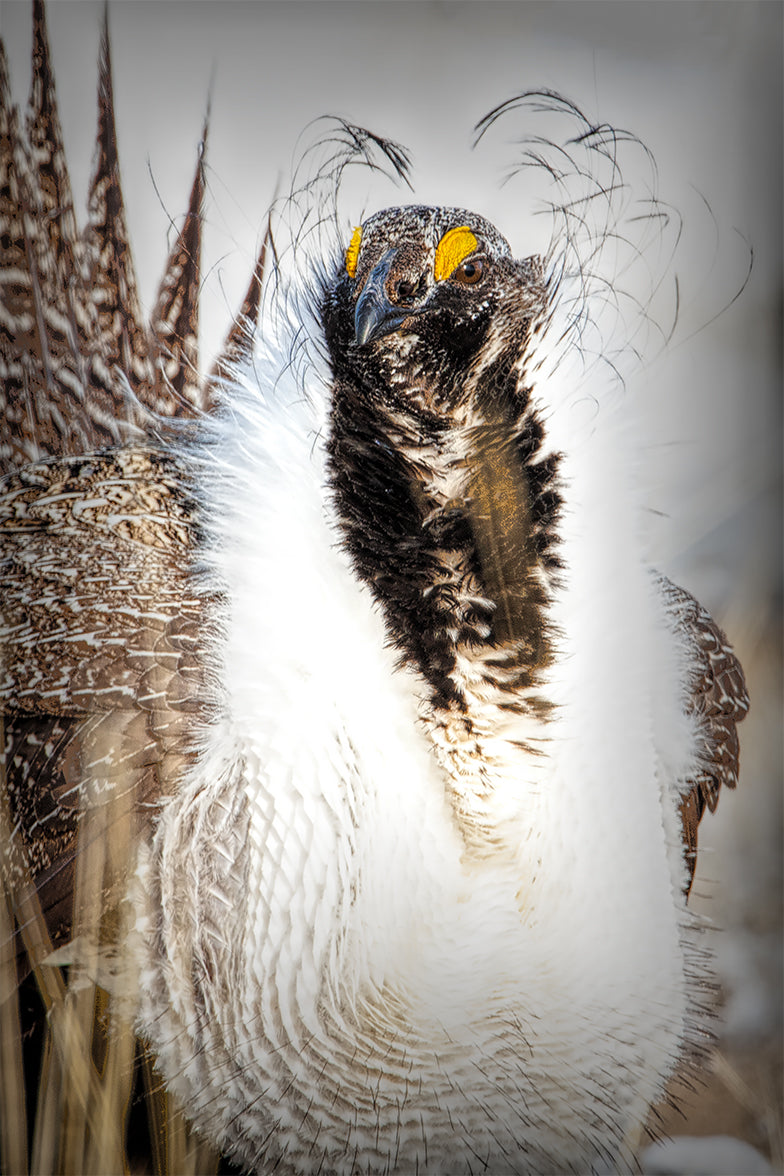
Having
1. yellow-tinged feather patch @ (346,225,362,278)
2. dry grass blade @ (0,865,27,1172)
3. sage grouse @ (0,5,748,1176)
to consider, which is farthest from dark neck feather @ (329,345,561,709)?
dry grass blade @ (0,865,27,1172)

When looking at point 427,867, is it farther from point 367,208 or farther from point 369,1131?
point 367,208

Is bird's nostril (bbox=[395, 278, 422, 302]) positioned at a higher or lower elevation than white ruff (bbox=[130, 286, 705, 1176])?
higher

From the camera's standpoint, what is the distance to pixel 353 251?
93 centimetres

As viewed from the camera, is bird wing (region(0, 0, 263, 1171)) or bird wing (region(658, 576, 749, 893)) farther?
bird wing (region(658, 576, 749, 893))

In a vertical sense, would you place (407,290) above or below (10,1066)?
above

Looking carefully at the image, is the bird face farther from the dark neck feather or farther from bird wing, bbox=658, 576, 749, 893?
bird wing, bbox=658, 576, 749, 893

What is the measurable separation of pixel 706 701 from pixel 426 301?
55 centimetres

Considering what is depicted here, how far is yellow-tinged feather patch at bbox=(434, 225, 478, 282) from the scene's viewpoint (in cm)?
89

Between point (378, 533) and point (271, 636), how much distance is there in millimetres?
158

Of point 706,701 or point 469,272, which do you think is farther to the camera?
point 706,701

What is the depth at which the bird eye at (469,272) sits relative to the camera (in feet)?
2.95

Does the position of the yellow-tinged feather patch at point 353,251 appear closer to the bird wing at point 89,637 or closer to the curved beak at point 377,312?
the curved beak at point 377,312

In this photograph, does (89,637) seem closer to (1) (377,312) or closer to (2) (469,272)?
(1) (377,312)

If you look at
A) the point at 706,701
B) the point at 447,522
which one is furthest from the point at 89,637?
the point at 706,701
